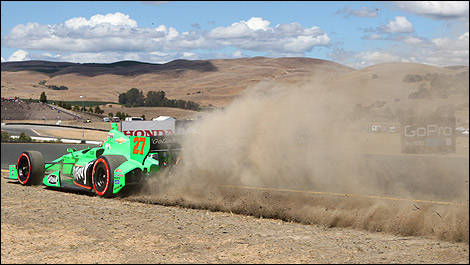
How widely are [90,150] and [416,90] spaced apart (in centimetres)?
952

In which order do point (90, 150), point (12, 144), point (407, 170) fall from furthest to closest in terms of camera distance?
point (12, 144) < point (407, 170) < point (90, 150)

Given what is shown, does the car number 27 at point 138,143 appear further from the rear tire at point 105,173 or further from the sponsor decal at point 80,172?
the sponsor decal at point 80,172

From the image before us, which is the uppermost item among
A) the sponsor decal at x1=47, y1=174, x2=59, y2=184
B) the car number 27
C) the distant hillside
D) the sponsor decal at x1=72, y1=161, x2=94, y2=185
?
the distant hillside

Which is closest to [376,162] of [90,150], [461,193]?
[461,193]

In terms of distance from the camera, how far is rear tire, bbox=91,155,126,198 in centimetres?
1395

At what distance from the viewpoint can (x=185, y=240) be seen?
29.8 ft

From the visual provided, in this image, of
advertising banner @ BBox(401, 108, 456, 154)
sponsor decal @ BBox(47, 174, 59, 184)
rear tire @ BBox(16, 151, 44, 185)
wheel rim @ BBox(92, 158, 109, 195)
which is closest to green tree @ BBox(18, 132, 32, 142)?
rear tire @ BBox(16, 151, 44, 185)

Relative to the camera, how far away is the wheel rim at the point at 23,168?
16.8 metres

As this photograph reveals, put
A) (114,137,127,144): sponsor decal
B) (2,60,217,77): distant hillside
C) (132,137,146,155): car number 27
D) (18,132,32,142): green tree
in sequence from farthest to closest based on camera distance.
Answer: (2,60,217,77): distant hillside → (18,132,32,142): green tree → (114,137,127,144): sponsor decal → (132,137,146,155): car number 27

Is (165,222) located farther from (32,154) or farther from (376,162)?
(32,154)

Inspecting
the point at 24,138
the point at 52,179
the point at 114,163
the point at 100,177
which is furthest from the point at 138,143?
the point at 24,138

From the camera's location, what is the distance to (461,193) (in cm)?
1138

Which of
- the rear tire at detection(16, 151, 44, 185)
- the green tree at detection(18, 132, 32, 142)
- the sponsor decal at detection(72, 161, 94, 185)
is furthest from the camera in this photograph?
the green tree at detection(18, 132, 32, 142)

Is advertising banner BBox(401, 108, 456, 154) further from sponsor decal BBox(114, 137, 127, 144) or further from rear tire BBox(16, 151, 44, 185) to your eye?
rear tire BBox(16, 151, 44, 185)
